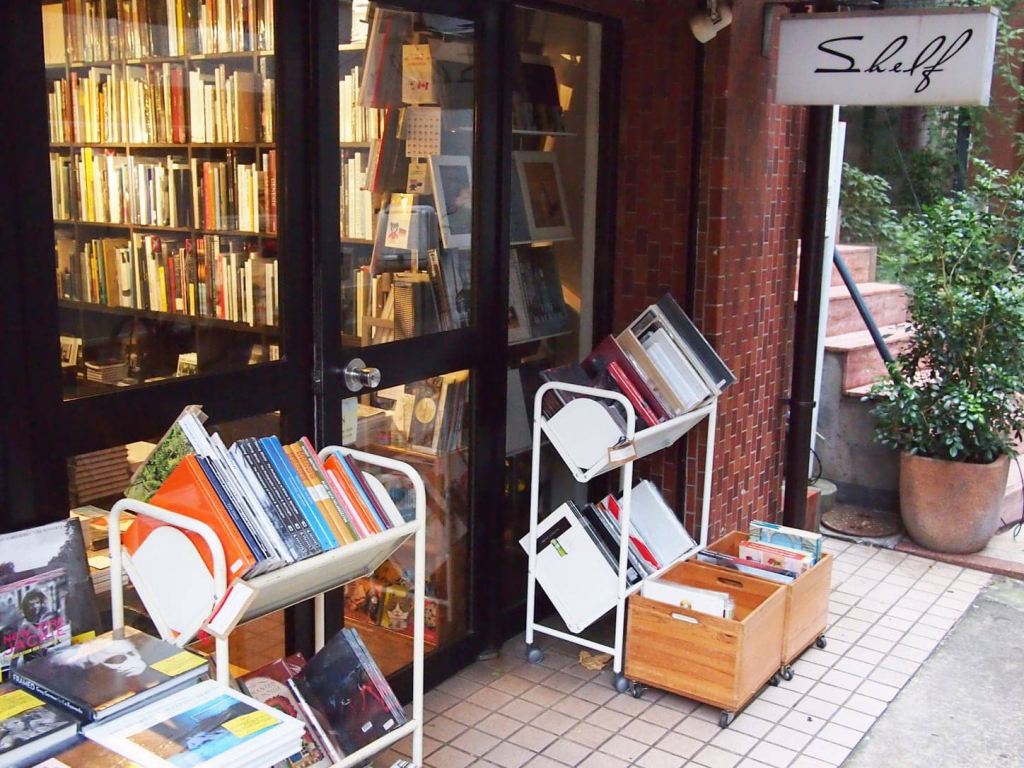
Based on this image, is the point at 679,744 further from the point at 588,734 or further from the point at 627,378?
the point at 627,378

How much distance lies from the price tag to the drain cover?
414 cm

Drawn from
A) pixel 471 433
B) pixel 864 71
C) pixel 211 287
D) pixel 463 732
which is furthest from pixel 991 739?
pixel 211 287

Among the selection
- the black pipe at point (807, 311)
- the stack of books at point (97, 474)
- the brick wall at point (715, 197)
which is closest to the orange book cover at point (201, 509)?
the stack of books at point (97, 474)

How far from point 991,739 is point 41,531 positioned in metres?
3.11

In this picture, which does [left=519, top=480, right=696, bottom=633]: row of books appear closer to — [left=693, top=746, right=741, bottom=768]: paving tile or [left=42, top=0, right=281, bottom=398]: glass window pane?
[left=693, top=746, right=741, bottom=768]: paving tile

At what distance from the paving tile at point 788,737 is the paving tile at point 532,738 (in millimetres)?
733

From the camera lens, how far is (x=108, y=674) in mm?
2229

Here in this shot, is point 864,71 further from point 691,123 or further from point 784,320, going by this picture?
point 784,320

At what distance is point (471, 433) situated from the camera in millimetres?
4023

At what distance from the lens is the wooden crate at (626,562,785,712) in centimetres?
370

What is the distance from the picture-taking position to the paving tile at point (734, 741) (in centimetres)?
360

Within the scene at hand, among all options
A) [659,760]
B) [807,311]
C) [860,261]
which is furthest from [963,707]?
[860,261]

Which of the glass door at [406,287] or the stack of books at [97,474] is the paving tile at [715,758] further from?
the stack of books at [97,474]

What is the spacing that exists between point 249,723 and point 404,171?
6.81 ft
